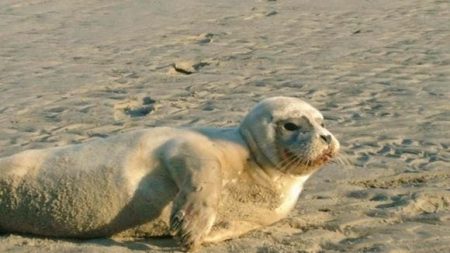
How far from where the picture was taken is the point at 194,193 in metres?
4.73

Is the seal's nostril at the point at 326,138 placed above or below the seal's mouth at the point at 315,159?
above

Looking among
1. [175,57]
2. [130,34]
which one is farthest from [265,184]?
[130,34]

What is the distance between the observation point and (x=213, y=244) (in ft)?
16.3

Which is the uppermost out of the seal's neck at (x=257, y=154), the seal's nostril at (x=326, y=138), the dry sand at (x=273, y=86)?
the seal's nostril at (x=326, y=138)

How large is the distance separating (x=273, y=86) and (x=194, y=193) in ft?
16.7

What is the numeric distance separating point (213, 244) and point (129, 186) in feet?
1.56

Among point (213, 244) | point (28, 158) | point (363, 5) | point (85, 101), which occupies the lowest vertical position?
point (363, 5)

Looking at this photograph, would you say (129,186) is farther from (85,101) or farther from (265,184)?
(85,101)

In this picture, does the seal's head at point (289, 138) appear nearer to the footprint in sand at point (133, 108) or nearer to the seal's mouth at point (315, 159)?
the seal's mouth at point (315, 159)

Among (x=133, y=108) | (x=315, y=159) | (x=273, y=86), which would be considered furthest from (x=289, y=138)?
(x=273, y=86)

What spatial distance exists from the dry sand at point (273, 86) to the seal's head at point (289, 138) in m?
0.36

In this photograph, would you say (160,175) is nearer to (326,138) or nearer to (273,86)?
(326,138)

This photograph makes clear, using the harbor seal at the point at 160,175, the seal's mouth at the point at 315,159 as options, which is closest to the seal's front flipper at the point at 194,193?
the harbor seal at the point at 160,175

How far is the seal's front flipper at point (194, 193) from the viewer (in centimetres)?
468
